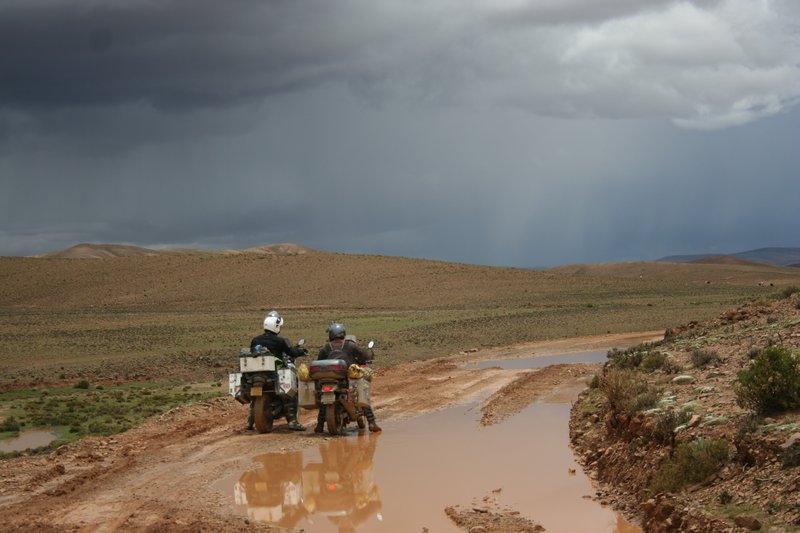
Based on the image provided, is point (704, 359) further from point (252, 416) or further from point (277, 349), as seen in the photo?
point (252, 416)

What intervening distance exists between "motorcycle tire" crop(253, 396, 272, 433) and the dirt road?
20 cm

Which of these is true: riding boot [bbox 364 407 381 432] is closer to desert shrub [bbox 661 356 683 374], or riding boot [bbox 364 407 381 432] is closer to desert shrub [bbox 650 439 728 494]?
desert shrub [bbox 661 356 683 374]

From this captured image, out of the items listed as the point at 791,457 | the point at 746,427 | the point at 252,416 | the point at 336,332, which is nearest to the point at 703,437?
the point at 746,427

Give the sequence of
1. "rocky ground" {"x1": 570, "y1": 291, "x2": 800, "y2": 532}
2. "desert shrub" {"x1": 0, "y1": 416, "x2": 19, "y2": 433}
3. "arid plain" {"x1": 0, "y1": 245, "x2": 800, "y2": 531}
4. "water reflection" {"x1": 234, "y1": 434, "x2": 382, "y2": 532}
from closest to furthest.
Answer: "rocky ground" {"x1": 570, "y1": 291, "x2": 800, "y2": 532}, "water reflection" {"x1": 234, "y1": 434, "x2": 382, "y2": 532}, "arid plain" {"x1": 0, "y1": 245, "x2": 800, "y2": 531}, "desert shrub" {"x1": 0, "y1": 416, "x2": 19, "y2": 433}

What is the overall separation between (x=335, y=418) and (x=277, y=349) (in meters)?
1.68

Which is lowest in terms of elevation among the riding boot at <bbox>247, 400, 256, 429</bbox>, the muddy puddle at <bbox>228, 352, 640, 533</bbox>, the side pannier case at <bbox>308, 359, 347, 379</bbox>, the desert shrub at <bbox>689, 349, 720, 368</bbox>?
the muddy puddle at <bbox>228, 352, 640, 533</bbox>

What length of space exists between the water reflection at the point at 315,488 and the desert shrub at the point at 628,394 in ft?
13.5

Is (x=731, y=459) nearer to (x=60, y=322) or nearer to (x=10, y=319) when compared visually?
(x=60, y=322)

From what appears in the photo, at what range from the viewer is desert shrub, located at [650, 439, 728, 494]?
10.5 meters

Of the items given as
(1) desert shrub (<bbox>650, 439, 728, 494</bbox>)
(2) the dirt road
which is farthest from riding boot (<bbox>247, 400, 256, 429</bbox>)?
(1) desert shrub (<bbox>650, 439, 728, 494</bbox>)

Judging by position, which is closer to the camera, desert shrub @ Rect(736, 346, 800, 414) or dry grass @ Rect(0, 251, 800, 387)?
desert shrub @ Rect(736, 346, 800, 414)

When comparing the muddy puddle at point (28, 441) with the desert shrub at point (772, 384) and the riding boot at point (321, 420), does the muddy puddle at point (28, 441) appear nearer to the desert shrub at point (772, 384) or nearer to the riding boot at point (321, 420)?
the riding boot at point (321, 420)

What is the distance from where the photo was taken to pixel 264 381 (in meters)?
16.4

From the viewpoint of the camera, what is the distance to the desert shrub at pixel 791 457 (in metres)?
9.45
